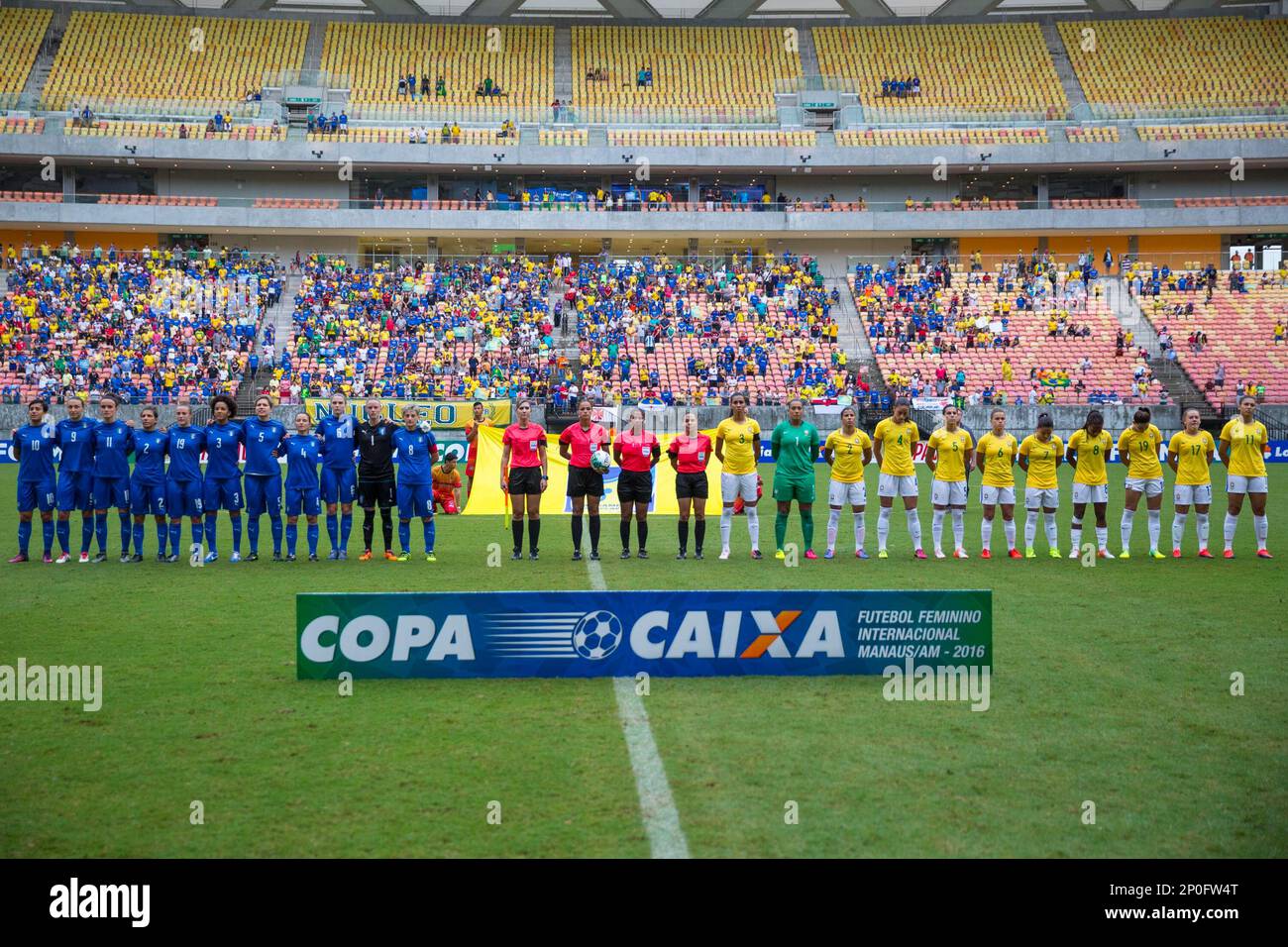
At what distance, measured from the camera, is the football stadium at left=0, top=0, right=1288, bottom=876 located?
6332 millimetres

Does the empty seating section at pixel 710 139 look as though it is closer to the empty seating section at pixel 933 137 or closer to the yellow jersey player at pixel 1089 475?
the empty seating section at pixel 933 137

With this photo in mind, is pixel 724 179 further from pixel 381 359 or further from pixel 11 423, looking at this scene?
pixel 11 423

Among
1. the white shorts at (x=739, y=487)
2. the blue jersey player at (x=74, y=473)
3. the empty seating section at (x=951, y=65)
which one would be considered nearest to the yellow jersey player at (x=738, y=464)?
the white shorts at (x=739, y=487)

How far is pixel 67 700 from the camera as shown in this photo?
7887 millimetres

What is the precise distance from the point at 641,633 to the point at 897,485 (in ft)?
25.6

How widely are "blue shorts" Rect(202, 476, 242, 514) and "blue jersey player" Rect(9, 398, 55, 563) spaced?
2.04 meters

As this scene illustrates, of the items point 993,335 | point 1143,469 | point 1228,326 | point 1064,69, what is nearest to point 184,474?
point 1143,469

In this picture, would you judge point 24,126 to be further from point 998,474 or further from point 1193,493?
point 1193,493

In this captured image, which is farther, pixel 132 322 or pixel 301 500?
pixel 132 322

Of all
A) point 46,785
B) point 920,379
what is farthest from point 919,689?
point 920,379

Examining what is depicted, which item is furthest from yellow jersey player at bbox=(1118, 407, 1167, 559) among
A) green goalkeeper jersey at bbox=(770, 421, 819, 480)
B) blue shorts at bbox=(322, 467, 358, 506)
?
blue shorts at bbox=(322, 467, 358, 506)

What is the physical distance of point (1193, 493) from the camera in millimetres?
15164

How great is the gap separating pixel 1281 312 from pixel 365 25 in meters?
42.8

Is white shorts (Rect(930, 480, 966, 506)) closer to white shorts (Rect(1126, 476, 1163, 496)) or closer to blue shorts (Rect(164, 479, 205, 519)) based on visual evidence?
white shorts (Rect(1126, 476, 1163, 496))
